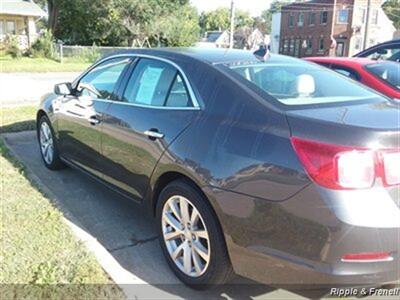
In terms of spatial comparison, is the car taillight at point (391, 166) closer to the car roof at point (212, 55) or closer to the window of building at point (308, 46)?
the car roof at point (212, 55)

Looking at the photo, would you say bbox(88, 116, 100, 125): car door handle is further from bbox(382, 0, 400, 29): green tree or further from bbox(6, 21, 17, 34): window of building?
bbox(382, 0, 400, 29): green tree

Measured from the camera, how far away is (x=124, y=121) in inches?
146

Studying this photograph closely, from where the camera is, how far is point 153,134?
3.32 metres

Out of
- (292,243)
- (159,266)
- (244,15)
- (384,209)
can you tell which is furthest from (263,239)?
(244,15)

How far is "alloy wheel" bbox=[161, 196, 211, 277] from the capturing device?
2.98 m

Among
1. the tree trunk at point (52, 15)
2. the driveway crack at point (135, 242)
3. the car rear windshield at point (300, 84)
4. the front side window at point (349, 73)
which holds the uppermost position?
the tree trunk at point (52, 15)

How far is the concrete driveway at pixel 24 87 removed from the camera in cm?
1141

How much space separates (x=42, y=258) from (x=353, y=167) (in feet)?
7.54

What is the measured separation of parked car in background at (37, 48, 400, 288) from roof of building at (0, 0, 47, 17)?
2983 cm

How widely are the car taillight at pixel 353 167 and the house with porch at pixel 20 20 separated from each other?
101ft

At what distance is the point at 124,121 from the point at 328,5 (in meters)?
46.4

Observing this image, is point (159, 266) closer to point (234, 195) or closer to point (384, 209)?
point (234, 195)

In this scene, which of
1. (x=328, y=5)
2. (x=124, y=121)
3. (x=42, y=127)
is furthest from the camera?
(x=328, y=5)

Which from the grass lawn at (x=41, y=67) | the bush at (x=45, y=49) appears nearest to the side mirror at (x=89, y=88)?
the grass lawn at (x=41, y=67)
